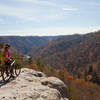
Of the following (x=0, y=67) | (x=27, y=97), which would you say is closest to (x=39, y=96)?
(x=27, y=97)

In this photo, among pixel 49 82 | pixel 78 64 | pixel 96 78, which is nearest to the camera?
pixel 49 82

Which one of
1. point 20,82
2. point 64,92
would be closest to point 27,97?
point 20,82

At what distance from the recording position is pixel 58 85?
14227 mm

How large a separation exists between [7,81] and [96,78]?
10012cm

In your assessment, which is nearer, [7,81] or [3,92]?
[3,92]

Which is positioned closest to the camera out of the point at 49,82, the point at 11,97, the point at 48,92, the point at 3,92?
the point at 11,97

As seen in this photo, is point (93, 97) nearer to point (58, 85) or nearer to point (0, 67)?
point (58, 85)

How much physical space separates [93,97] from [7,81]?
5223 centimetres

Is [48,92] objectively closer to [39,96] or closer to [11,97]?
Answer: [39,96]

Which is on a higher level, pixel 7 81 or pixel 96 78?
pixel 7 81

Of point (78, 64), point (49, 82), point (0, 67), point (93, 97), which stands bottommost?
point (78, 64)

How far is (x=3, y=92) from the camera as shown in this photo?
31.7 feet

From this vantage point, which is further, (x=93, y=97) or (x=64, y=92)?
(x=93, y=97)

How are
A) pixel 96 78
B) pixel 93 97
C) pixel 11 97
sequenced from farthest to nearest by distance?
pixel 96 78 < pixel 93 97 < pixel 11 97
